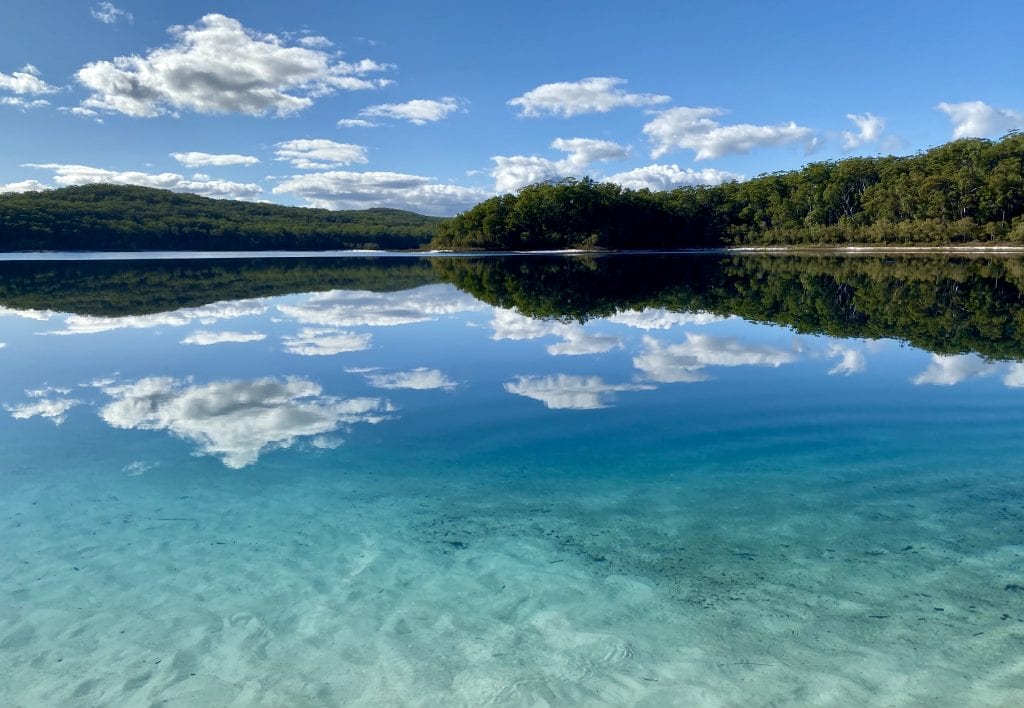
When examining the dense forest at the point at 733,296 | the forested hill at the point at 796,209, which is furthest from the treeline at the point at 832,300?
the forested hill at the point at 796,209

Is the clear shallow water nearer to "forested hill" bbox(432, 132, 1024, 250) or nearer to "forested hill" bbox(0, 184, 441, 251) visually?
"forested hill" bbox(432, 132, 1024, 250)

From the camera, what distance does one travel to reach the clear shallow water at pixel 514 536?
4285 millimetres

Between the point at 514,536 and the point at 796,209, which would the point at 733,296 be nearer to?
the point at 514,536

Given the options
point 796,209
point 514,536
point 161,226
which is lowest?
point 514,536

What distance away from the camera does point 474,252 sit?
366 ft

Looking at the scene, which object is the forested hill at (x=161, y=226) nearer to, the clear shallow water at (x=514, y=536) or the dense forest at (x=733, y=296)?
the dense forest at (x=733, y=296)

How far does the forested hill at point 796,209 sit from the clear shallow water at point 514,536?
3297 inches

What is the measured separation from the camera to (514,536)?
6.24m

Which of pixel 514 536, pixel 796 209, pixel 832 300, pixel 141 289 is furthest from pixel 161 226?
pixel 514 536

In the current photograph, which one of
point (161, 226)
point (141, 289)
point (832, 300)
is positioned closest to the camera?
point (832, 300)

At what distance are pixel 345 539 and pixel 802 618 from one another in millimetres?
3891

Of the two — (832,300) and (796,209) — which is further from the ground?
(796,209)

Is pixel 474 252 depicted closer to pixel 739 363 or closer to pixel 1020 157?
pixel 1020 157

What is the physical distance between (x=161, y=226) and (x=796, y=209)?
115065 millimetres
